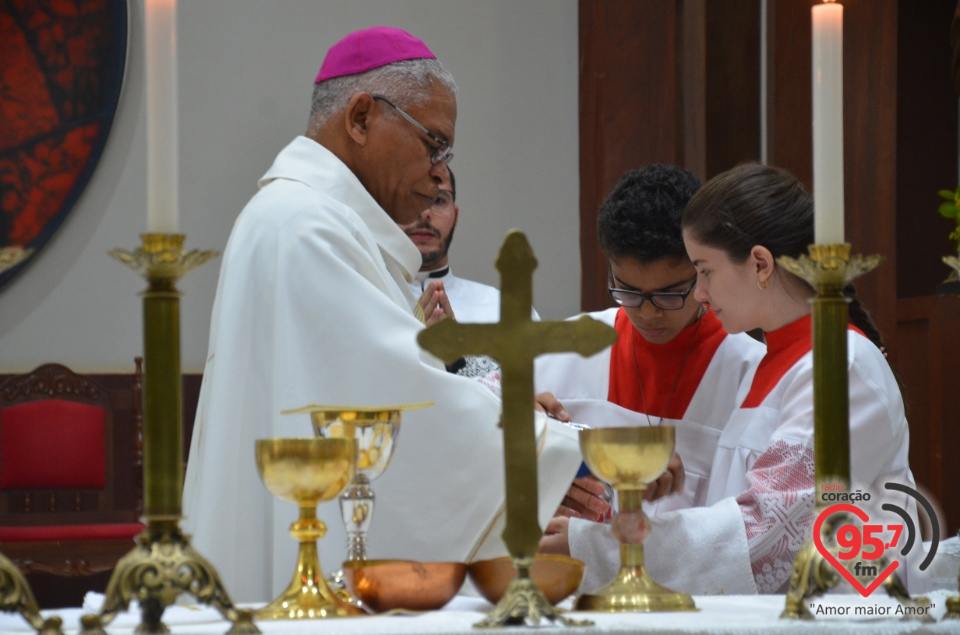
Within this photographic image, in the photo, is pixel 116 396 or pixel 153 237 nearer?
pixel 153 237

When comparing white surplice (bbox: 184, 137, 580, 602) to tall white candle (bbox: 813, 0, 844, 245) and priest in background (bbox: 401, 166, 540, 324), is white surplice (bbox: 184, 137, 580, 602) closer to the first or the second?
tall white candle (bbox: 813, 0, 844, 245)

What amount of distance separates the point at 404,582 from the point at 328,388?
2.81 feet

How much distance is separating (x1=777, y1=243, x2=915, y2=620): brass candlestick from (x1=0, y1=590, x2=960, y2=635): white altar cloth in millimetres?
43

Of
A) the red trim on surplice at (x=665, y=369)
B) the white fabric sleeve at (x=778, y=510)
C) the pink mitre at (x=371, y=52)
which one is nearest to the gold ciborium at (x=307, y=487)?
the white fabric sleeve at (x=778, y=510)

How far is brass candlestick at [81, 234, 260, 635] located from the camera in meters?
1.56

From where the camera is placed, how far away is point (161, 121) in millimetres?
1626

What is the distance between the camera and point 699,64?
622 cm

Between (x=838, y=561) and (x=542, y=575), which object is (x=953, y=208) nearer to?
(x=838, y=561)

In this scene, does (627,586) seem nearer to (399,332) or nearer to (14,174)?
(399,332)

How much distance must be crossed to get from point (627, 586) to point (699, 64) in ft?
15.5

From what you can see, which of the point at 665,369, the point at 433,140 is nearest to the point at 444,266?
the point at 665,369

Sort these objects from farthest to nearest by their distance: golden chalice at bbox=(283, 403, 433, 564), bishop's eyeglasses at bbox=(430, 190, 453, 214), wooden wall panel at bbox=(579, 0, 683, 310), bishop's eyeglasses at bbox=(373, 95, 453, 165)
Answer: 1. wooden wall panel at bbox=(579, 0, 683, 310)
2. bishop's eyeglasses at bbox=(430, 190, 453, 214)
3. bishop's eyeglasses at bbox=(373, 95, 453, 165)
4. golden chalice at bbox=(283, 403, 433, 564)

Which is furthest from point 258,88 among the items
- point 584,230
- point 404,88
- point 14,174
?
point 404,88

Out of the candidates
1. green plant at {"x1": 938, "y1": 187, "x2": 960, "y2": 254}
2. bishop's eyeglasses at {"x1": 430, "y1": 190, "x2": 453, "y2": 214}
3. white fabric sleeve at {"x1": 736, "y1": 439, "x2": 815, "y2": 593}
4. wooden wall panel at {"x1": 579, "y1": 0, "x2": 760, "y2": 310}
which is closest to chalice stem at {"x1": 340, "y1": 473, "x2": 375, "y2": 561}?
white fabric sleeve at {"x1": 736, "y1": 439, "x2": 815, "y2": 593}
